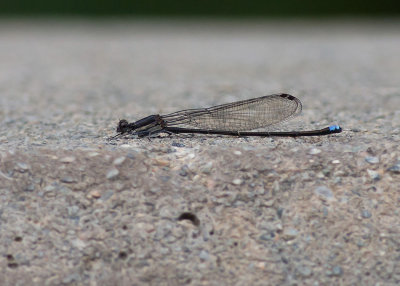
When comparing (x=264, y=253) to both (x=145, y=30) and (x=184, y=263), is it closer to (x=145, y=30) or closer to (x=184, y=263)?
(x=184, y=263)

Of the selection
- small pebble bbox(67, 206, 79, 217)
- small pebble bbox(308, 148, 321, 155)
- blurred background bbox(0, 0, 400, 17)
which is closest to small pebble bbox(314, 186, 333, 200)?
small pebble bbox(308, 148, 321, 155)

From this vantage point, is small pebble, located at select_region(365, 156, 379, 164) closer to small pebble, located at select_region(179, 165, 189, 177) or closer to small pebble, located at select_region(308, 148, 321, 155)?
small pebble, located at select_region(308, 148, 321, 155)

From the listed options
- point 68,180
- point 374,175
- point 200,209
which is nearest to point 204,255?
point 200,209

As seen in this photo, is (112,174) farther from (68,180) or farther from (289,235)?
(289,235)

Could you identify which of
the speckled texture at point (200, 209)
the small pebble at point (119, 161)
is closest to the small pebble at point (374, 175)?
the speckled texture at point (200, 209)

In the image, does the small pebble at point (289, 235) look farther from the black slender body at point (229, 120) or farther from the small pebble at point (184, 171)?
the black slender body at point (229, 120)

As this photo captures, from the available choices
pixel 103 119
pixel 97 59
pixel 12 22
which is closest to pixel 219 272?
pixel 103 119
